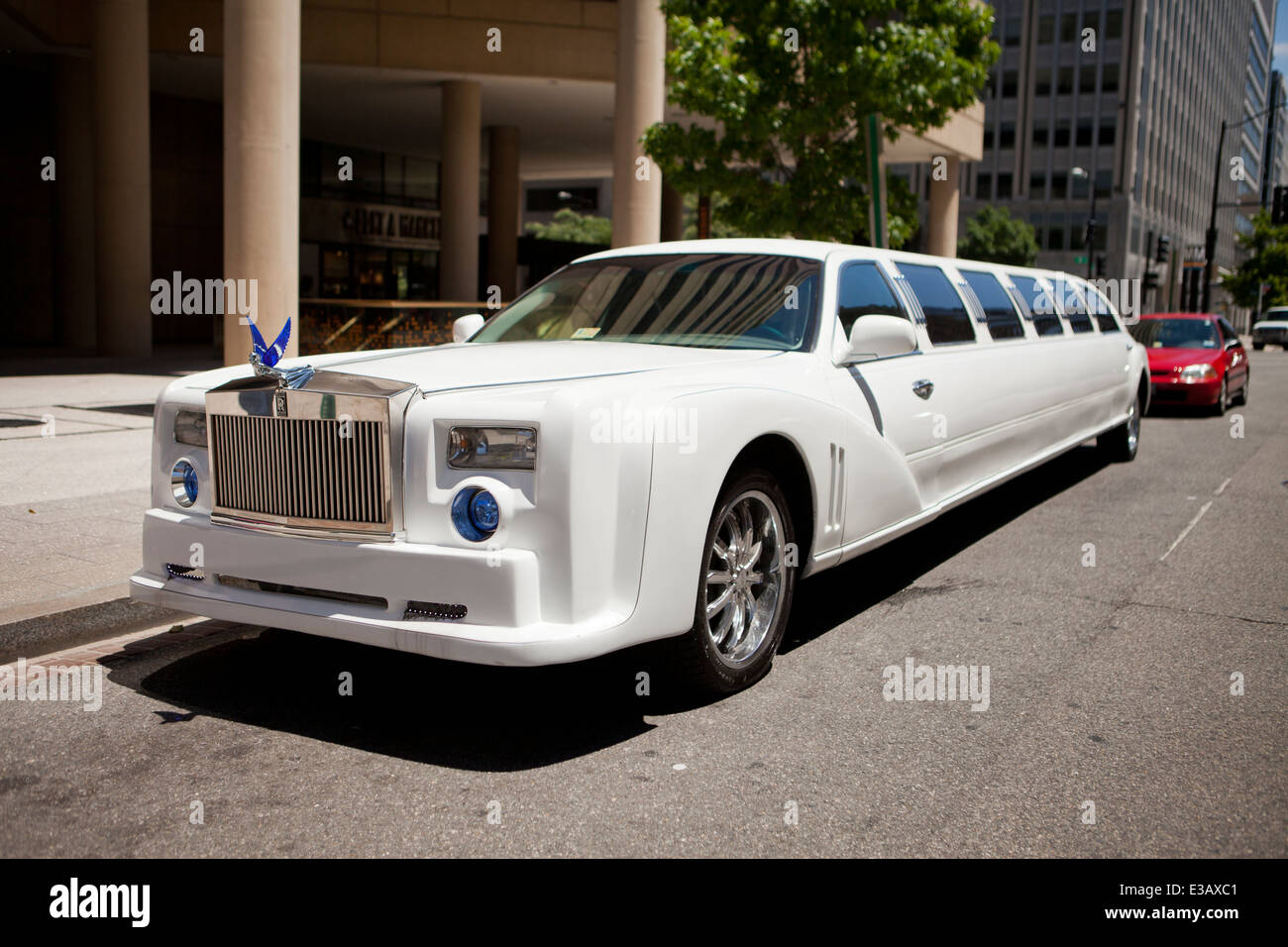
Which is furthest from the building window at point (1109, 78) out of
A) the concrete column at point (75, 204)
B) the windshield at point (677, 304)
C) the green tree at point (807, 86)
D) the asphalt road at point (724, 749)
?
the windshield at point (677, 304)

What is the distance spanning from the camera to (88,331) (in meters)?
26.9

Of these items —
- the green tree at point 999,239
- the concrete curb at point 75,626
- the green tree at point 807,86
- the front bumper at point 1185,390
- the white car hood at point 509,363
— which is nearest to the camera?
the white car hood at point 509,363

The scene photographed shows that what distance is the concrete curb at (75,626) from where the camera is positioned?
492 centimetres

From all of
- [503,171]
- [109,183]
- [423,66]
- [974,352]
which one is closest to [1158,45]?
[503,171]

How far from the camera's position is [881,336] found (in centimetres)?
523

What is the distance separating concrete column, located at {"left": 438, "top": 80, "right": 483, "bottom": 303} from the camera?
2619 centimetres

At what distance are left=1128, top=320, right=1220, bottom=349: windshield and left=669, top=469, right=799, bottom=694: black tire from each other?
14.5 meters

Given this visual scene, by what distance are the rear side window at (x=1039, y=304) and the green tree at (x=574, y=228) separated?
85558mm

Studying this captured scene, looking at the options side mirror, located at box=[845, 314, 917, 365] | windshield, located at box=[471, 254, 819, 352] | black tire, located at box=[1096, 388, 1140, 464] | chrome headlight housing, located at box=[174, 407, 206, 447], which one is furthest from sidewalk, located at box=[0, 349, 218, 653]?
black tire, located at box=[1096, 388, 1140, 464]

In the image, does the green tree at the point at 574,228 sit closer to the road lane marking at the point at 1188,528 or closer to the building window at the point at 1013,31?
the building window at the point at 1013,31

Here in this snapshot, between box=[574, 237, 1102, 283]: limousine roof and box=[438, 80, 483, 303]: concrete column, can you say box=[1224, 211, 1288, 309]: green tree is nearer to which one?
box=[438, 80, 483, 303]: concrete column

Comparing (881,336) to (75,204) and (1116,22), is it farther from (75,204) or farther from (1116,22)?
(1116,22)

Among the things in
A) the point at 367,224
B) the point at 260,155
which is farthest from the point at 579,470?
the point at 367,224
